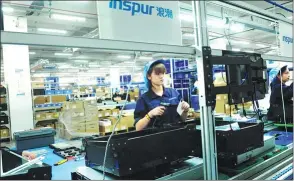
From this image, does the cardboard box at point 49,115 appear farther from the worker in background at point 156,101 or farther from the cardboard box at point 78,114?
the worker in background at point 156,101

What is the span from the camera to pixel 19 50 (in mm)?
6879

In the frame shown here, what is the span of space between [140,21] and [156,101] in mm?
1272

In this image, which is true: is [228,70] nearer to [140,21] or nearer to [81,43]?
[140,21]

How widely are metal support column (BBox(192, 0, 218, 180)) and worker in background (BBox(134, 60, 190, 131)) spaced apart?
0.80m

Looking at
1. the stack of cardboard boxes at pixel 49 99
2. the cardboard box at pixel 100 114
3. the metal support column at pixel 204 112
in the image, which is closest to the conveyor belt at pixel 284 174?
the metal support column at pixel 204 112

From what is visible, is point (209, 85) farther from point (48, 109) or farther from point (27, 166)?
point (48, 109)

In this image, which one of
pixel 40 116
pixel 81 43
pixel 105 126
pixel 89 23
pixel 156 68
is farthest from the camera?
pixel 40 116

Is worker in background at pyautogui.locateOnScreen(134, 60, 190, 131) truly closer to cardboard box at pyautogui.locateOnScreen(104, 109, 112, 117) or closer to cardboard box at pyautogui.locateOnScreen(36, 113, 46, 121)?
cardboard box at pyautogui.locateOnScreen(104, 109, 112, 117)


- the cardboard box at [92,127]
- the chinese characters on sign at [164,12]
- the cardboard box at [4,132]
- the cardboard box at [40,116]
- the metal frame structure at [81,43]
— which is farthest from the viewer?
the cardboard box at [40,116]

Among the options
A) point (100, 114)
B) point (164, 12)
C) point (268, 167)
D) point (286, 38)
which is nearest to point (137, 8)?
point (164, 12)

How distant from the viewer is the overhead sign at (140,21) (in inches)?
45.0

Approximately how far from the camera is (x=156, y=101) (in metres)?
2.44

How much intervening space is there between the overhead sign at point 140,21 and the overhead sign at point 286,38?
1.78 metres

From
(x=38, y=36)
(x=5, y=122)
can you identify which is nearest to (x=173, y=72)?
(x=5, y=122)
